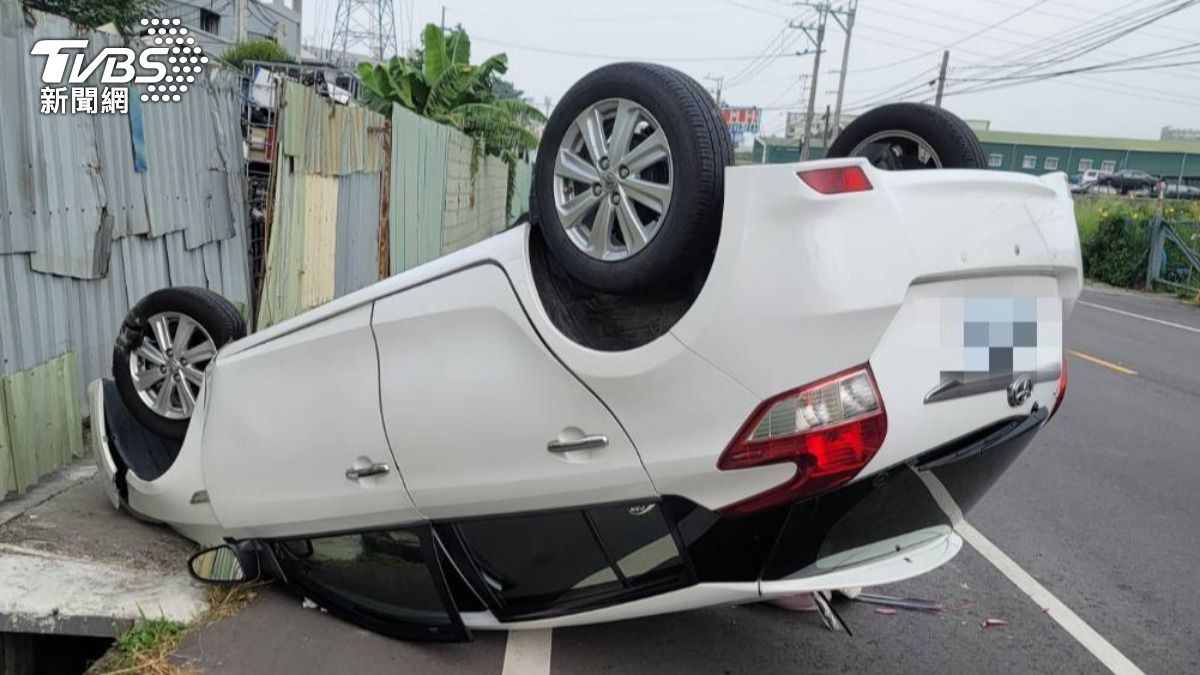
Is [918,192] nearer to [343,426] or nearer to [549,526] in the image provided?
[549,526]

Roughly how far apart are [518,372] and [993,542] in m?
3.60

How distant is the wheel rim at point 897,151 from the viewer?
3514mm

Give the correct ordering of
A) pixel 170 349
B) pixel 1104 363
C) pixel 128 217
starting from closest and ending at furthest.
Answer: pixel 170 349 < pixel 128 217 < pixel 1104 363

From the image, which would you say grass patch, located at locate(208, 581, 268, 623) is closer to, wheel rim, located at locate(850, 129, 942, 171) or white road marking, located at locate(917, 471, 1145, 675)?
white road marking, located at locate(917, 471, 1145, 675)

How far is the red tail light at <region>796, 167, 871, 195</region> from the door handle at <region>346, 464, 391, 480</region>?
1.80 m

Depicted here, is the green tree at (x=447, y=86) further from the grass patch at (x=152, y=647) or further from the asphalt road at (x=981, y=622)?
the grass patch at (x=152, y=647)

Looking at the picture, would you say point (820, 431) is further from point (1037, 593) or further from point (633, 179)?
point (1037, 593)

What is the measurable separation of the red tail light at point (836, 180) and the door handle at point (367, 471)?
1798mm

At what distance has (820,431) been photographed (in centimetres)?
262

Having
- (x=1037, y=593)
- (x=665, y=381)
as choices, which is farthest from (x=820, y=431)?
(x=1037, y=593)

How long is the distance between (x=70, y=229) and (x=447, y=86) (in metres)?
15.3

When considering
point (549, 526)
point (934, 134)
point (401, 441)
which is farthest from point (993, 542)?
point (401, 441)

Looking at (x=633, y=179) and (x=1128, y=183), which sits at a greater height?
(x=633, y=179)

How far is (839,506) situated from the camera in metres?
2.82
